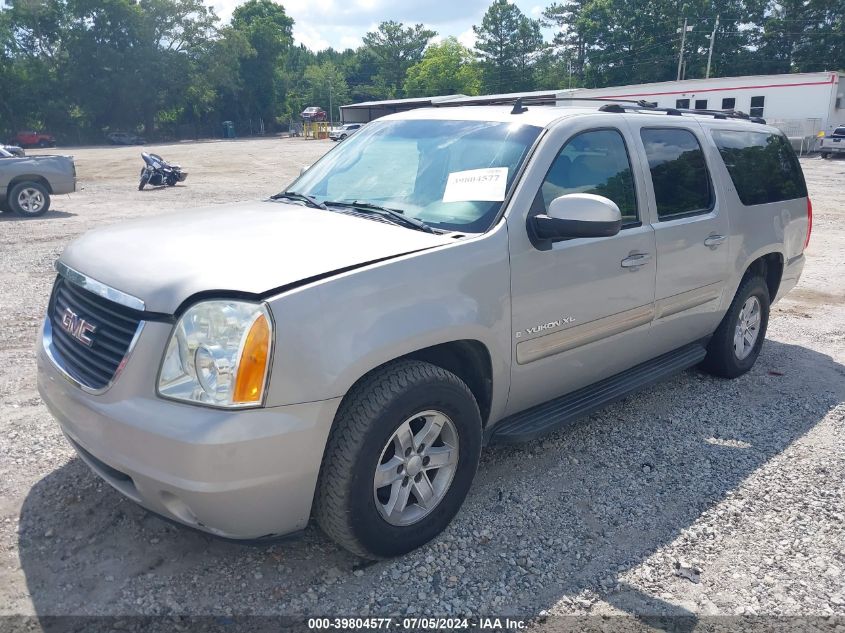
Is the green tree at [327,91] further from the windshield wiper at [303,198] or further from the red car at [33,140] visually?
the windshield wiper at [303,198]

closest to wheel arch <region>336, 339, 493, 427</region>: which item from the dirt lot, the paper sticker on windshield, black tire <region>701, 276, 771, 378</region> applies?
the dirt lot

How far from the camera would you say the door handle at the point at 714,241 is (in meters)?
4.45

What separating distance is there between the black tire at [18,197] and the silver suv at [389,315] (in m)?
12.0

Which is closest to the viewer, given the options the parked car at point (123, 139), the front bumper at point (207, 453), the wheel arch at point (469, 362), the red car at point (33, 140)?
the front bumper at point (207, 453)

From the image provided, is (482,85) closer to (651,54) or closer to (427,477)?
(651,54)

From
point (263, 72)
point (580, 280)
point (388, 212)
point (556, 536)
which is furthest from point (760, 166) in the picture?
point (263, 72)

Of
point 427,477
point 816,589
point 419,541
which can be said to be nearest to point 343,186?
point 427,477

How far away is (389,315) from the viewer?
2.72 metres

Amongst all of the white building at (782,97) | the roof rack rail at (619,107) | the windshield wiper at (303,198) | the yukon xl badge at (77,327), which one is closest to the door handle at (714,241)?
the roof rack rail at (619,107)

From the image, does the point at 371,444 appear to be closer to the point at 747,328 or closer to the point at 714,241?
the point at 714,241

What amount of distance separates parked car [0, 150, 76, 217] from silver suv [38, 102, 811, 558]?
11952 millimetres

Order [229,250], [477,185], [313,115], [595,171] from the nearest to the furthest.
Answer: [229,250]
[477,185]
[595,171]
[313,115]

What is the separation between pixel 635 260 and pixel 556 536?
160 centimetres

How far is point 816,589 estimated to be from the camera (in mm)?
2934
